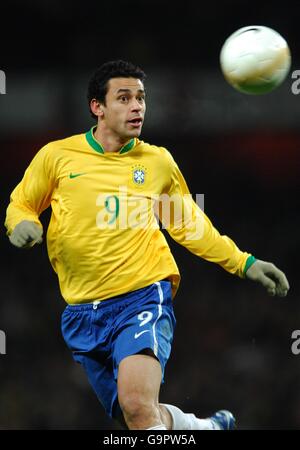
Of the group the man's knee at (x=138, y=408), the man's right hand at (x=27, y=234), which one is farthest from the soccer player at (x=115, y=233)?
the man's knee at (x=138, y=408)

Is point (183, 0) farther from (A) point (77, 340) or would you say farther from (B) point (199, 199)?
(A) point (77, 340)

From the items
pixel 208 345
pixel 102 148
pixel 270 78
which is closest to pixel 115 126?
pixel 102 148

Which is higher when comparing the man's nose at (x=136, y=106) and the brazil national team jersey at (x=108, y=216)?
the man's nose at (x=136, y=106)

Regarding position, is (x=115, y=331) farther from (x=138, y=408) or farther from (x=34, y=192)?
(x=34, y=192)

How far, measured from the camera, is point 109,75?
568cm

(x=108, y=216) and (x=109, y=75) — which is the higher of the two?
(x=109, y=75)

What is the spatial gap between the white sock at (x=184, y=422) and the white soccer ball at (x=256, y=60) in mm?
1957

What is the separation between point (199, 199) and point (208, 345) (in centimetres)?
147

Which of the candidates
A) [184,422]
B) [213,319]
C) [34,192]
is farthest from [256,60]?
[213,319]

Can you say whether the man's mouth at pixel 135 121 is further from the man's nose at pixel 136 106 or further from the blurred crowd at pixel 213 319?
the blurred crowd at pixel 213 319

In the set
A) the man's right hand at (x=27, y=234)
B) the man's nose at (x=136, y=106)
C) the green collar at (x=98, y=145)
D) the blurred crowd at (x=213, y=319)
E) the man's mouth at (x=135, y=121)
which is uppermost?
the man's nose at (x=136, y=106)

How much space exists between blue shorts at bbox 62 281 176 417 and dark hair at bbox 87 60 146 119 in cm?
121

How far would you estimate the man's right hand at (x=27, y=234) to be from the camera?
5152 millimetres

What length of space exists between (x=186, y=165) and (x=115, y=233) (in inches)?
193
